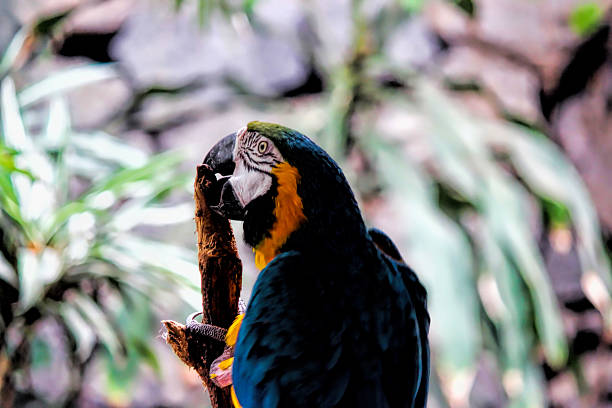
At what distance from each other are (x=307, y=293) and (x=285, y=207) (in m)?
0.05

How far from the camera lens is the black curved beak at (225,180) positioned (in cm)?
33

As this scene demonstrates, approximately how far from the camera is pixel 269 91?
165 cm

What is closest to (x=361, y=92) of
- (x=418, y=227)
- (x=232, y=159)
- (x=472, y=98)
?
(x=418, y=227)

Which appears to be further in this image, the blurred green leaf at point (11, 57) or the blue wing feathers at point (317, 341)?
the blurred green leaf at point (11, 57)

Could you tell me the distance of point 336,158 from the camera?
1.09 meters

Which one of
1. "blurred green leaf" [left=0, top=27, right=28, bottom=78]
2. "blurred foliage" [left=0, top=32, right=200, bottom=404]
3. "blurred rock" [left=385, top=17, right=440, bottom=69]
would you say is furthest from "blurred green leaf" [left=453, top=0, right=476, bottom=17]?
"blurred green leaf" [left=0, top=27, right=28, bottom=78]

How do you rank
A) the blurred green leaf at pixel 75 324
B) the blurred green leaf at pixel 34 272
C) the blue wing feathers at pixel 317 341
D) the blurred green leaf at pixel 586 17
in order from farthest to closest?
the blurred green leaf at pixel 586 17
the blurred green leaf at pixel 75 324
the blurred green leaf at pixel 34 272
the blue wing feathers at pixel 317 341

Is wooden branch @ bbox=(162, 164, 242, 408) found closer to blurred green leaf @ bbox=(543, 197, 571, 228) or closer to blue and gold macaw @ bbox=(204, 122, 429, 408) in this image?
blue and gold macaw @ bbox=(204, 122, 429, 408)

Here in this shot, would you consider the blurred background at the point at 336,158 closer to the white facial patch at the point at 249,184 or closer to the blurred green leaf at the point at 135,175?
the blurred green leaf at the point at 135,175

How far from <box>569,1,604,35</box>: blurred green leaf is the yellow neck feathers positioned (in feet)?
5.12

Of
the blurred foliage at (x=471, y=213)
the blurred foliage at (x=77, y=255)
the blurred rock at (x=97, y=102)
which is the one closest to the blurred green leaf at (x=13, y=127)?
the blurred foliage at (x=77, y=255)

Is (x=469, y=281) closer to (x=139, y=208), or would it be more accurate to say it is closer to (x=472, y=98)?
(x=139, y=208)

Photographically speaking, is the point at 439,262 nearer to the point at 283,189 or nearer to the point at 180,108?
the point at 283,189

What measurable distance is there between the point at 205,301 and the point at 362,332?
88 mm
